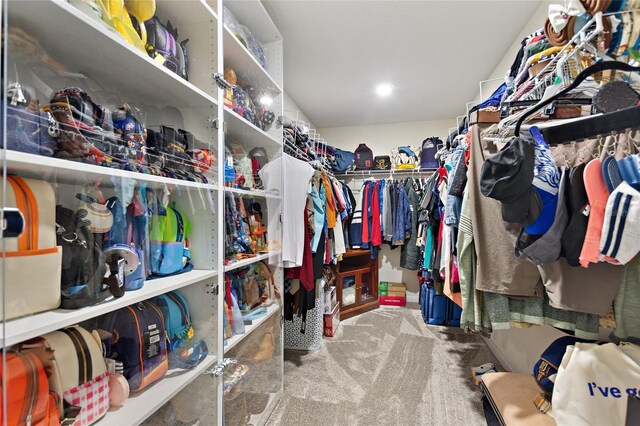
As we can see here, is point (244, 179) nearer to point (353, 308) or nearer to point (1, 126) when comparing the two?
point (1, 126)

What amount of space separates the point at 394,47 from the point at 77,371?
2658 millimetres

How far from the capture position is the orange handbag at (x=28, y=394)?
54 centimetres

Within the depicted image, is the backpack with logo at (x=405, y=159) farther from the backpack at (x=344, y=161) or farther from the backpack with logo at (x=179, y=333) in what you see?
the backpack with logo at (x=179, y=333)

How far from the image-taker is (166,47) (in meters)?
1.00

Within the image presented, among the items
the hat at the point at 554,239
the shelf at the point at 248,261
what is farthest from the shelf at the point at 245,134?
the hat at the point at 554,239

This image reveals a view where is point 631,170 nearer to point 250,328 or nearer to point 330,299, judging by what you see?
point 250,328

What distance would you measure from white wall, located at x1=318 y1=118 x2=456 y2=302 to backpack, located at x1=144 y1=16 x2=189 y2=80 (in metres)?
3.23

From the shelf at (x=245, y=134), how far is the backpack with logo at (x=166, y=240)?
1.72 ft

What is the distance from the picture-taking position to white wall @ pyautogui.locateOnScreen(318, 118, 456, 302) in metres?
3.87

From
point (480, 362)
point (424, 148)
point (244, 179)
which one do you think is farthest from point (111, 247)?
point (424, 148)

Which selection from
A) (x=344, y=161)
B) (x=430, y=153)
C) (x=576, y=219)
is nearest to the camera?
(x=576, y=219)

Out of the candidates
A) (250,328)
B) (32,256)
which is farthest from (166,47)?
(250,328)

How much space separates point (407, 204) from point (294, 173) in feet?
6.75

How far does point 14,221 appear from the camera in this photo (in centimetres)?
52
